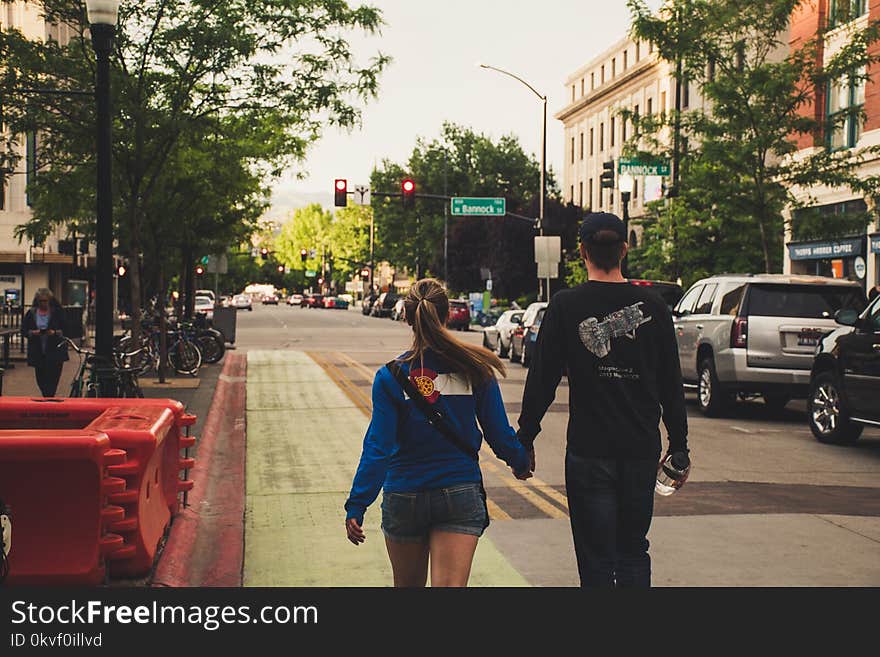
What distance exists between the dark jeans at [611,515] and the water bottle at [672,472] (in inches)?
10.7

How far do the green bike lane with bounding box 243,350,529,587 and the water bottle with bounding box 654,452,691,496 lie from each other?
2050 millimetres

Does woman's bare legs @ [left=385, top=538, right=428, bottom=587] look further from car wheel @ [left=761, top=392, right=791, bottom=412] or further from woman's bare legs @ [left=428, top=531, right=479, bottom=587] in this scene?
car wheel @ [left=761, top=392, right=791, bottom=412]

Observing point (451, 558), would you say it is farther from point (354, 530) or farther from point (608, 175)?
point (608, 175)

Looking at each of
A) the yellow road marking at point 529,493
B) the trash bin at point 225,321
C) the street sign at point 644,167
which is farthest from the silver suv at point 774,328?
the trash bin at point 225,321

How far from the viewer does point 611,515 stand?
491 centimetres

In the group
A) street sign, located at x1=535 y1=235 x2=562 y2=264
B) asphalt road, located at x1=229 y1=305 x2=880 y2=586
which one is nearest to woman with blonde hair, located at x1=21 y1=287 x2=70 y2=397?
asphalt road, located at x1=229 y1=305 x2=880 y2=586

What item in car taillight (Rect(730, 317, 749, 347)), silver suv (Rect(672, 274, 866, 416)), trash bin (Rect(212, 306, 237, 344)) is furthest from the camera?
trash bin (Rect(212, 306, 237, 344))

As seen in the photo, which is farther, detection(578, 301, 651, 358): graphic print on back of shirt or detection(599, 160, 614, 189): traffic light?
detection(599, 160, 614, 189): traffic light

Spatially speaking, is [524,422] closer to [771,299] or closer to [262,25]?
[771,299]

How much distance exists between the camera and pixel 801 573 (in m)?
7.39

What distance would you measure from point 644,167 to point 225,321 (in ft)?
39.3

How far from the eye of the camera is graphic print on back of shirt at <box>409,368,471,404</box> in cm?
476

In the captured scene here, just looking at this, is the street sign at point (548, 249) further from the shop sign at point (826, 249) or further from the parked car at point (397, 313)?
the parked car at point (397, 313)

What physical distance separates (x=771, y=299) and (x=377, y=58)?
805cm
